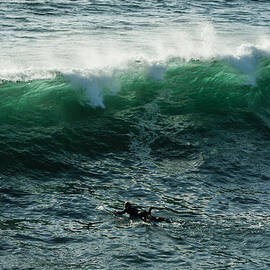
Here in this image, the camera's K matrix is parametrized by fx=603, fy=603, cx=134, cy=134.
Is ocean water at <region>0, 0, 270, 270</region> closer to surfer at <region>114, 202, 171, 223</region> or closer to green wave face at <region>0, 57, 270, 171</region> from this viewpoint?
green wave face at <region>0, 57, 270, 171</region>

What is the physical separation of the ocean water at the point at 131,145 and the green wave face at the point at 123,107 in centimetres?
5

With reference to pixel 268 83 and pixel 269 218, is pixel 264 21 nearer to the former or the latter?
pixel 268 83

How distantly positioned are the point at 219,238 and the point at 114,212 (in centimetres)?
242

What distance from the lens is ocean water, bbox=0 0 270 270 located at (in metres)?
12.1

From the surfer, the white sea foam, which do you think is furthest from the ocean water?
the surfer

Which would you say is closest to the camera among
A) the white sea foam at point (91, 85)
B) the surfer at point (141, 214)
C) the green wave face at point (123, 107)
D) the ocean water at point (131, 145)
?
the ocean water at point (131, 145)

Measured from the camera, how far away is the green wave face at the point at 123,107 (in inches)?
685

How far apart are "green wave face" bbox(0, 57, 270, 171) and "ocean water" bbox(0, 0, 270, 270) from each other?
0.05m

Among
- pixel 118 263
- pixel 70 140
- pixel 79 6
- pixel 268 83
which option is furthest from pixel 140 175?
pixel 79 6

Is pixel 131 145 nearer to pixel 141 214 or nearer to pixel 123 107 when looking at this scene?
pixel 123 107

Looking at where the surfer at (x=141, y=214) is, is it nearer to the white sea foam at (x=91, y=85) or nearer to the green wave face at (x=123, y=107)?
the green wave face at (x=123, y=107)

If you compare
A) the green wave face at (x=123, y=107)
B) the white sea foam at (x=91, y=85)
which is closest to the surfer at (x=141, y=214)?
the green wave face at (x=123, y=107)

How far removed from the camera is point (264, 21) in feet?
112

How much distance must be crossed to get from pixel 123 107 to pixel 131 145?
2.66 metres
